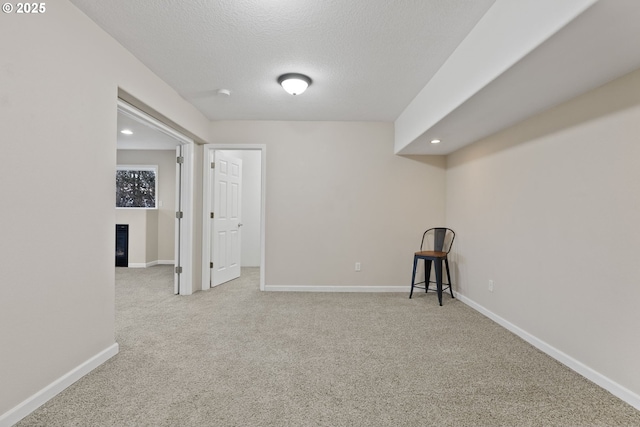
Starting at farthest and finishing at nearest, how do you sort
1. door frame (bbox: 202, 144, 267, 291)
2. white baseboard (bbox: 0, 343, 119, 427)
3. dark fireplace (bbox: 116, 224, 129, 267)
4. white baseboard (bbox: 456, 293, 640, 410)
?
1. dark fireplace (bbox: 116, 224, 129, 267)
2. door frame (bbox: 202, 144, 267, 291)
3. white baseboard (bbox: 456, 293, 640, 410)
4. white baseboard (bbox: 0, 343, 119, 427)

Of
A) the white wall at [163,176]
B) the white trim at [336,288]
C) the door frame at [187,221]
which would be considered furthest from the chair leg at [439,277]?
the white wall at [163,176]

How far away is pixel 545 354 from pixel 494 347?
350 mm

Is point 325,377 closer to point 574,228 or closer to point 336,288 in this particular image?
point 574,228

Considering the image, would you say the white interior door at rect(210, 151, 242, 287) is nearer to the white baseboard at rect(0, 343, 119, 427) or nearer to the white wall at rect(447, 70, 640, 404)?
the white baseboard at rect(0, 343, 119, 427)

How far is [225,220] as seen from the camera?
15.1 feet

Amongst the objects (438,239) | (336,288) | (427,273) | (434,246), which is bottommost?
(336,288)

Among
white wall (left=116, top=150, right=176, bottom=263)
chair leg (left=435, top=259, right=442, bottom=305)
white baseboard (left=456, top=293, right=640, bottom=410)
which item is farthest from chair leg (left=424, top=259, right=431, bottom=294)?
white wall (left=116, top=150, right=176, bottom=263)

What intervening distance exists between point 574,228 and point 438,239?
1958 mm

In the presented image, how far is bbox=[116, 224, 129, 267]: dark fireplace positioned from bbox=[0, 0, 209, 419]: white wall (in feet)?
14.3

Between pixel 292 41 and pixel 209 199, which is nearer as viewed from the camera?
pixel 292 41

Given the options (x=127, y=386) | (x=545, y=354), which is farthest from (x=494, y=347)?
(x=127, y=386)

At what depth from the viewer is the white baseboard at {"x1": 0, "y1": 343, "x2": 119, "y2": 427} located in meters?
1.51

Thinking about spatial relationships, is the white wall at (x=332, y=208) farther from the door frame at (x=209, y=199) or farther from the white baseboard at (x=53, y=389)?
the white baseboard at (x=53, y=389)

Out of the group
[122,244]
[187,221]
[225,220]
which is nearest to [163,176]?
[122,244]
